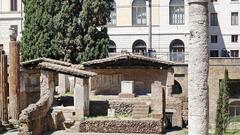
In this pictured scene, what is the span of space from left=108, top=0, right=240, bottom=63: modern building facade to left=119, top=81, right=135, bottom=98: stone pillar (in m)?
12.9

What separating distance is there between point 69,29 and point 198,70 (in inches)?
709

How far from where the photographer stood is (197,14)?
7.91 meters

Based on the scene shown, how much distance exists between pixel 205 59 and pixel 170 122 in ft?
42.0

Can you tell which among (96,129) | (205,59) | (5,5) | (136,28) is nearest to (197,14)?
(205,59)

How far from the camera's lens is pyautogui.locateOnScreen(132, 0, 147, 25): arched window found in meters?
36.2

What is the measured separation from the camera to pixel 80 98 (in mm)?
19266

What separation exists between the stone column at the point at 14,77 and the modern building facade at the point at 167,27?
52.5ft

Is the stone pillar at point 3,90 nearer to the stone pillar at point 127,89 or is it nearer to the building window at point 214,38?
the stone pillar at point 127,89

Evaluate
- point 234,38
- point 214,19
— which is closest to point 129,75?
point 214,19

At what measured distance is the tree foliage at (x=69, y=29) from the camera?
A: 25422 millimetres

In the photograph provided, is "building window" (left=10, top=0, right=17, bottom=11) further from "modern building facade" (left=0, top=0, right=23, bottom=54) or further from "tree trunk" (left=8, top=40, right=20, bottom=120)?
"tree trunk" (left=8, top=40, right=20, bottom=120)

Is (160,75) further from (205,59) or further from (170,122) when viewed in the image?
(205,59)

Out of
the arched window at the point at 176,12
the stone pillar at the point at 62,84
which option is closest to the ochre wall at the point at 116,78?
the stone pillar at the point at 62,84

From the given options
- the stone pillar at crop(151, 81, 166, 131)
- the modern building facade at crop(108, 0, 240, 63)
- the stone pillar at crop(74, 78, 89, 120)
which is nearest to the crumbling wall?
the stone pillar at crop(74, 78, 89, 120)
